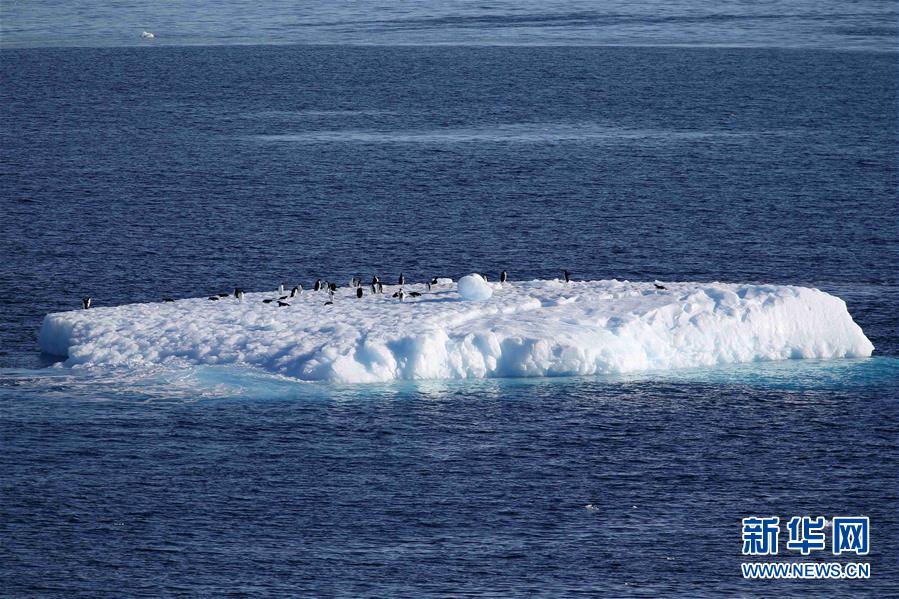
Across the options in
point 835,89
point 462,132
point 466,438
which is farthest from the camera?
point 835,89

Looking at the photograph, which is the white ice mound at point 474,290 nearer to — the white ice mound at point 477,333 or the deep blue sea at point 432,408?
the white ice mound at point 477,333

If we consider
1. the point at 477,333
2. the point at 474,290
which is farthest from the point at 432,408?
the point at 474,290

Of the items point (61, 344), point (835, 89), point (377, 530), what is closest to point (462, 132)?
point (835, 89)

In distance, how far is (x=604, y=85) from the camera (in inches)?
7313

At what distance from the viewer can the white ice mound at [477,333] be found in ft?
192

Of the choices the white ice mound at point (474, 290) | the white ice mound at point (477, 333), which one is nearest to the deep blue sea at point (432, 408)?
the white ice mound at point (477, 333)

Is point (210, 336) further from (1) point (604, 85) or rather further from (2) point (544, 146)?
(1) point (604, 85)

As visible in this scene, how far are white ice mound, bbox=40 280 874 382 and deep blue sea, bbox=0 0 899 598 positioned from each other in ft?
2.71

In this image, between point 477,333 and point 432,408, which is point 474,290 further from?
point 432,408

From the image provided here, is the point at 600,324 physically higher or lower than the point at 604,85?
lower

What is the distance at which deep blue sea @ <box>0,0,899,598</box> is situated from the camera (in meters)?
45.6

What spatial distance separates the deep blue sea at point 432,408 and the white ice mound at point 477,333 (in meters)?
0.83

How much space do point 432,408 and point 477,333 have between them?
11.5ft

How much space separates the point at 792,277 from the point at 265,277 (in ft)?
92.9
